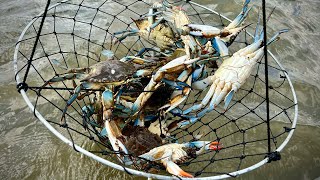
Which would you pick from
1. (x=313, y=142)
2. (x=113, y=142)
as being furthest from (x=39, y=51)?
(x=313, y=142)

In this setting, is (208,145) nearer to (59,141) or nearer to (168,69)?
(168,69)

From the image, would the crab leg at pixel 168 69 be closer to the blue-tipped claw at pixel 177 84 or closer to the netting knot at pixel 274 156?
the blue-tipped claw at pixel 177 84

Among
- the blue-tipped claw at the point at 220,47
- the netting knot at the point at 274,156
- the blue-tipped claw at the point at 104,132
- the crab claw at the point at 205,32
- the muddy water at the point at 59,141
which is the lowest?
the muddy water at the point at 59,141

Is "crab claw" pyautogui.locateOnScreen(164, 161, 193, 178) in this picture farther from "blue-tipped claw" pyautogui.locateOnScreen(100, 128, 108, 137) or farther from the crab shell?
the crab shell

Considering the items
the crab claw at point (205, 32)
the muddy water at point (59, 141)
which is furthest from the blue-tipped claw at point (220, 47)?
the muddy water at point (59, 141)

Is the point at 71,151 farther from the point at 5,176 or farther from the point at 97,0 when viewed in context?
the point at 97,0

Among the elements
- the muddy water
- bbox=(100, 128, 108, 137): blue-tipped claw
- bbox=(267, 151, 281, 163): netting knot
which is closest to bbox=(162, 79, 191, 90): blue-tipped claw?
bbox=(100, 128, 108, 137): blue-tipped claw
